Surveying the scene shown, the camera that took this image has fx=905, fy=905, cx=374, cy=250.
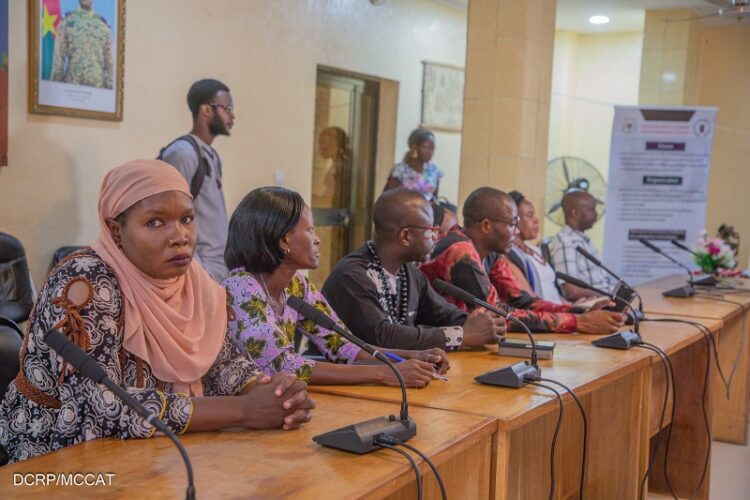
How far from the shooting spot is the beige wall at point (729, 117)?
28.5ft

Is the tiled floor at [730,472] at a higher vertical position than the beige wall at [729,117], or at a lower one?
lower

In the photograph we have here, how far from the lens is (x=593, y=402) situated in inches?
127

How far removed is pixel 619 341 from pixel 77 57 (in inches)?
114

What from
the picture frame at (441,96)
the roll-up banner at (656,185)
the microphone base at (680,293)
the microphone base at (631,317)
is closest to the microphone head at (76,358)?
the microphone base at (631,317)

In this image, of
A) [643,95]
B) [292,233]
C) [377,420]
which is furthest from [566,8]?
[377,420]

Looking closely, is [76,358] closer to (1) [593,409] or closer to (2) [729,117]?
(1) [593,409]

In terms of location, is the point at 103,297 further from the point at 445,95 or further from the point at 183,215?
the point at 445,95

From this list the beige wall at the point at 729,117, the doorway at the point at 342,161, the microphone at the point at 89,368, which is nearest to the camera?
the microphone at the point at 89,368

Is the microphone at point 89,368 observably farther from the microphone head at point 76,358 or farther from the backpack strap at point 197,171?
the backpack strap at point 197,171

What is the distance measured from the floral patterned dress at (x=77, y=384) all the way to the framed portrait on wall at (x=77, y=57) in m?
2.71

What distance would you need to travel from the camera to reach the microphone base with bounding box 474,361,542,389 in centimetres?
230

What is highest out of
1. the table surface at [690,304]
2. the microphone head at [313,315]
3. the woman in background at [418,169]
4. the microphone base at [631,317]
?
the woman in background at [418,169]

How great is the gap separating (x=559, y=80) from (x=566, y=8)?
146 cm

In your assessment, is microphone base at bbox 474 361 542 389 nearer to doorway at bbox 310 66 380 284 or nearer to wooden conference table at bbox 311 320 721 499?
wooden conference table at bbox 311 320 721 499
